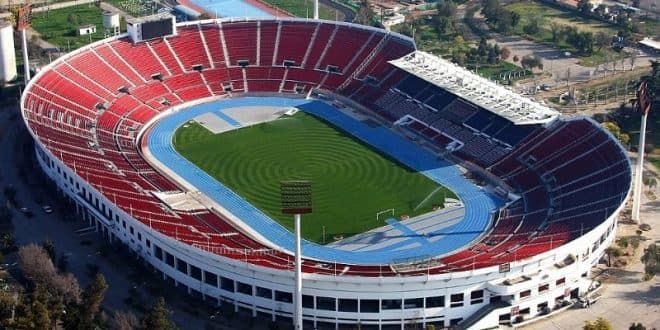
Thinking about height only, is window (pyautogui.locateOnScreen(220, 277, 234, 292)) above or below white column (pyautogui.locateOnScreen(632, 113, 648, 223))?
below

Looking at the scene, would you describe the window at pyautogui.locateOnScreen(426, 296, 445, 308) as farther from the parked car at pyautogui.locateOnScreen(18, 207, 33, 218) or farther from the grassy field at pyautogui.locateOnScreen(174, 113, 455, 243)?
the parked car at pyautogui.locateOnScreen(18, 207, 33, 218)

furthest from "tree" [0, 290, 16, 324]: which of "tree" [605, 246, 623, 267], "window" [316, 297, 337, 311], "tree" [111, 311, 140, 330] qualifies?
"tree" [605, 246, 623, 267]

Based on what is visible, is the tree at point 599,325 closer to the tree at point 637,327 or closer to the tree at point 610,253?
the tree at point 637,327

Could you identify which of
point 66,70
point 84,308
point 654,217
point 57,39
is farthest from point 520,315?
point 57,39

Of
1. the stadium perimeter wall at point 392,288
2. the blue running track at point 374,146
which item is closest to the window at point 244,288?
the stadium perimeter wall at point 392,288

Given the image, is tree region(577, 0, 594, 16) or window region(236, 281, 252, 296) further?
tree region(577, 0, 594, 16)

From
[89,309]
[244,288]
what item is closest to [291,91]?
[244,288]

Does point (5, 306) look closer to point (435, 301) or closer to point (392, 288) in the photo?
point (392, 288)
